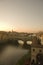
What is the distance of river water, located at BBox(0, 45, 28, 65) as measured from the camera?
5.84 ft

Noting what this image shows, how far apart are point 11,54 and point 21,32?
27 cm

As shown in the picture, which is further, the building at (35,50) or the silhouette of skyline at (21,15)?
the silhouette of skyline at (21,15)

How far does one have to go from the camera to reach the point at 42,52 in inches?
69.3

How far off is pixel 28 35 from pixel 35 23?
0.16m

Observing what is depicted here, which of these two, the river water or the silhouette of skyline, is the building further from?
the silhouette of skyline

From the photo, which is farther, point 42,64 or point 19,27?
point 19,27

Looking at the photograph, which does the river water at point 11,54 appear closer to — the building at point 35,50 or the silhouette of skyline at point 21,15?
the building at point 35,50

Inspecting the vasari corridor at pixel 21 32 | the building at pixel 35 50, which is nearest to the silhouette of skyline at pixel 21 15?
the vasari corridor at pixel 21 32

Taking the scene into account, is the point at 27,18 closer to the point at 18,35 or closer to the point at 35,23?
the point at 35,23

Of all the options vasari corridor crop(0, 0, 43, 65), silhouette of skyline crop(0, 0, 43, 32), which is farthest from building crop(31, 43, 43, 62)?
silhouette of skyline crop(0, 0, 43, 32)

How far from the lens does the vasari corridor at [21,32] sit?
→ 176 centimetres

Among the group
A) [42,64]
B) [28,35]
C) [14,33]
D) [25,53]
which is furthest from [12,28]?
[42,64]

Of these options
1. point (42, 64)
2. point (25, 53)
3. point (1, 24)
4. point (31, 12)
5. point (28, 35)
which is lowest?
point (42, 64)

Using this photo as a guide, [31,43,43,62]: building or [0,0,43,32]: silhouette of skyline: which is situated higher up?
[0,0,43,32]: silhouette of skyline
